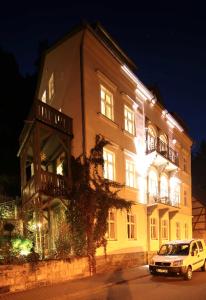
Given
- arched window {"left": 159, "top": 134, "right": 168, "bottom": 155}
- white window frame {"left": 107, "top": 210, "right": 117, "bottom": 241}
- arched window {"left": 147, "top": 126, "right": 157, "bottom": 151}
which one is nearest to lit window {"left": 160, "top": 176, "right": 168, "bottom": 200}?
arched window {"left": 159, "top": 134, "right": 168, "bottom": 155}

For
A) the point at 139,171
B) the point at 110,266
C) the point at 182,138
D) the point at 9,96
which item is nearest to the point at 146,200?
the point at 139,171

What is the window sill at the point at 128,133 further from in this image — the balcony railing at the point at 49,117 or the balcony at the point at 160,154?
the balcony railing at the point at 49,117

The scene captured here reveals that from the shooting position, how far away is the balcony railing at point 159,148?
26566mm

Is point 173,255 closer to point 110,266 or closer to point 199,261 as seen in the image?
point 199,261

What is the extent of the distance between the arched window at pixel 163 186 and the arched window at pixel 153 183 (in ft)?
3.66

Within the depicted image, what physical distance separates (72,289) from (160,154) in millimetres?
14696

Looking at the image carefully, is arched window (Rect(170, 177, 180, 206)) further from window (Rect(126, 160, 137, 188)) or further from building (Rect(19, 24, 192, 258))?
window (Rect(126, 160, 137, 188))

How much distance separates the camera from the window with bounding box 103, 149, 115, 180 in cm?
2091

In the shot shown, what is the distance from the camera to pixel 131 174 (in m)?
24.0

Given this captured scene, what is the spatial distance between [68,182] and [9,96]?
18254 mm

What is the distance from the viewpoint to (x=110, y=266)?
19625 millimetres

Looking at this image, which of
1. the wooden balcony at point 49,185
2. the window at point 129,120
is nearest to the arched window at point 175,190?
the window at point 129,120

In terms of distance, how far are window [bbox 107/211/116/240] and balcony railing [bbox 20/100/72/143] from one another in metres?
4.88

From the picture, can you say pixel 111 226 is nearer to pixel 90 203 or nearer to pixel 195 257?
pixel 90 203
